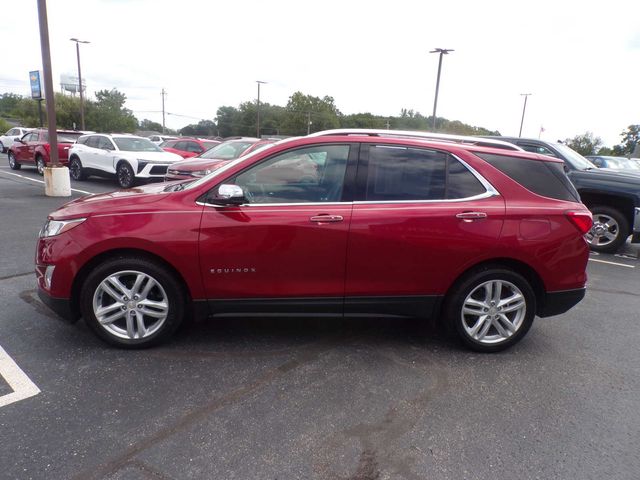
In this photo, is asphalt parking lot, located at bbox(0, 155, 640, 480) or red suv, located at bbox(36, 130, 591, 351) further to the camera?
red suv, located at bbox(36, 130, 591, 351)

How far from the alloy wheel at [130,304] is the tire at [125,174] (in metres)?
10.3

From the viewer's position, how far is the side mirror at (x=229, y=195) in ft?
10.6

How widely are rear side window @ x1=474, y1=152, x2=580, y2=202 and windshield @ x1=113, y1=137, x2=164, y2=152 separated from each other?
12352mm

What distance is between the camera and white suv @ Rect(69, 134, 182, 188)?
502 inches

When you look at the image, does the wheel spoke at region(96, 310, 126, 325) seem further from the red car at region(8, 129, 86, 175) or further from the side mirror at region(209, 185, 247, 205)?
the red car at region(8, 129, 86, 175)

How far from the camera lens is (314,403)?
2.89m

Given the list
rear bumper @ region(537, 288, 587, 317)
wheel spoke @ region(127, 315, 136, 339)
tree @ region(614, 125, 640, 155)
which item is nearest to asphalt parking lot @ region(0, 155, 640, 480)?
wheel spoke @ region(127, 315, 136, 339)

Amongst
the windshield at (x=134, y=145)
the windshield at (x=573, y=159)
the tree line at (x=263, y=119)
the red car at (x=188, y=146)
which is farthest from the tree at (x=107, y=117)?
the windshield at (x=573, y=159)

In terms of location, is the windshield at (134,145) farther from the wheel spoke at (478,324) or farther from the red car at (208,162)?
the wheel spoke at (478,324)

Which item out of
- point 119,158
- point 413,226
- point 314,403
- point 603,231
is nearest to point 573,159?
point 603,231

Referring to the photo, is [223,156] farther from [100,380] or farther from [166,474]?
[166,474]

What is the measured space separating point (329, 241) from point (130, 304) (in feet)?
5.12

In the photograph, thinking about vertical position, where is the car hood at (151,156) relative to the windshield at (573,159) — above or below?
below

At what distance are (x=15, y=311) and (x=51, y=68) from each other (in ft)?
28.4
